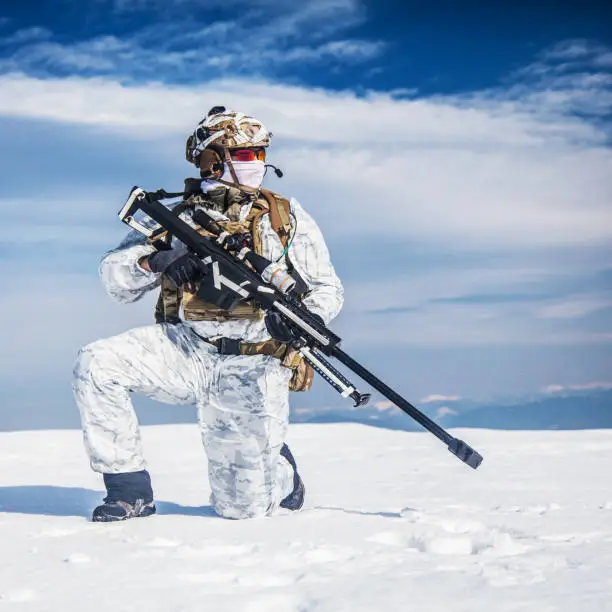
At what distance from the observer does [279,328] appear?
4473 millimetres

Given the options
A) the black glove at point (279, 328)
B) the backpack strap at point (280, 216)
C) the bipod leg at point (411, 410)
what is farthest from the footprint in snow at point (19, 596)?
the backpack strap at point (280, 216)

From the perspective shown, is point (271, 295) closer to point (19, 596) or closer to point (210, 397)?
point (210, 397)

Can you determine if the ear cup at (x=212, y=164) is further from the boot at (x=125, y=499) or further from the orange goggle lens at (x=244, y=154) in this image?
the boot at (x=125, y=499)

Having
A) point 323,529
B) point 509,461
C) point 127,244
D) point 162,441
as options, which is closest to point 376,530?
point 323,529

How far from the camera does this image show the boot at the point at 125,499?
4.50 m

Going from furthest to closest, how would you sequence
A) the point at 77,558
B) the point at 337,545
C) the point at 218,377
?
the point at 218,377 < the point at 337,545 < the point at 77,558

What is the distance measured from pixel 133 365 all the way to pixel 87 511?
94 cm

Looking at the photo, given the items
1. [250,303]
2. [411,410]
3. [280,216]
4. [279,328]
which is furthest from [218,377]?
[411,410]

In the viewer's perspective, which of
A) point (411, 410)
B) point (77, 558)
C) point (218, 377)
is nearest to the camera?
point (77, 558)

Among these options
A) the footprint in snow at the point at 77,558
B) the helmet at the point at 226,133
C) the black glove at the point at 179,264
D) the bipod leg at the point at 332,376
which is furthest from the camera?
the helmet at the point at 226,133

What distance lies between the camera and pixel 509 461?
713 cm

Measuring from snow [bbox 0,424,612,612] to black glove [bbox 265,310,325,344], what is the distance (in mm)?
967

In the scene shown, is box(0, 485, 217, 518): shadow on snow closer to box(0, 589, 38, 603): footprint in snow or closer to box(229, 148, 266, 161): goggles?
box(0, 589, 38, 603): footprint in snow

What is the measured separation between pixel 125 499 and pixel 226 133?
2.12 m
